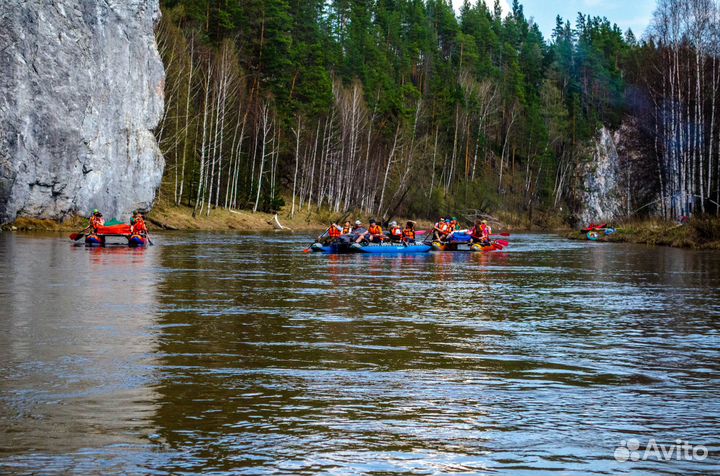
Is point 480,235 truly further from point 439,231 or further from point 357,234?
point 357,234

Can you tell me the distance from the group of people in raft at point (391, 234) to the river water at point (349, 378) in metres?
16.0

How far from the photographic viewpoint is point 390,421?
731 cm

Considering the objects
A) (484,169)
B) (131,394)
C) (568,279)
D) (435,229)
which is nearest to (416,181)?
(484,169)

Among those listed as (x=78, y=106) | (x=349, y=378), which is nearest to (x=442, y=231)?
(x=78, y=106)

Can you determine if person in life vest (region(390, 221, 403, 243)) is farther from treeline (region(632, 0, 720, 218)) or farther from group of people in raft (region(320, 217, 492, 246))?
treeline (region(632, 0, 720, 218))

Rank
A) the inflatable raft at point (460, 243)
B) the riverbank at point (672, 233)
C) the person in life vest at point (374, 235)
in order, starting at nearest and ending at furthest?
the person in life vest at point (374, 235) < the riverbank at point (672, 233) < the inflatable raft at point (460, 243)

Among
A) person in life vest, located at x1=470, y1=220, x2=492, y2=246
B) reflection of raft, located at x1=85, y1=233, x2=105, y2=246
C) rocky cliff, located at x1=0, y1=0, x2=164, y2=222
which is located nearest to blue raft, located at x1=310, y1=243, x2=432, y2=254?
person in life vest, located at x1=470, y1=220, x2=492, y2=246

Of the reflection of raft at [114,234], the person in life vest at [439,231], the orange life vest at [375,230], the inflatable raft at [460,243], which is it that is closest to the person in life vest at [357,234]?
the orange life vest at [375,230]

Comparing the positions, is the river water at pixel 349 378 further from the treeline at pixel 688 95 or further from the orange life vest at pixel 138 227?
the treeline at pixel 688 95

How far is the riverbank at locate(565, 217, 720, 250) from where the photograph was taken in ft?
123

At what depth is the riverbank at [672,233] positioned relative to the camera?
3748 cm

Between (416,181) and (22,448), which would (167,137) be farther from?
(22,448)

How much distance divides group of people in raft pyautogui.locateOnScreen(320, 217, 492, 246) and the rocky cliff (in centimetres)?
1959

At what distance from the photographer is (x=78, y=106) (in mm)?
51625
